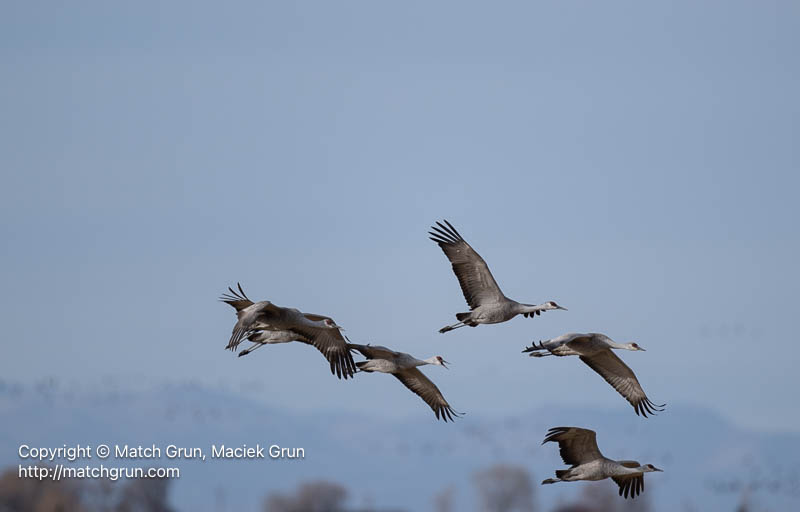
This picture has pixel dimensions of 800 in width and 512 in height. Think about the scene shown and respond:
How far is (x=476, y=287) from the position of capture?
86.5 ft

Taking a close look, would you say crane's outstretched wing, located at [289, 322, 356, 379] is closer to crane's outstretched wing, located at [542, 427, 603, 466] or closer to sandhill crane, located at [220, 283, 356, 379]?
sandhill crane, located at [220, 283, 356, 379]

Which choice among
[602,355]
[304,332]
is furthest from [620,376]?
[304,332]

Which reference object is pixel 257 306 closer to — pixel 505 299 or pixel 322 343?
pixel 322 343

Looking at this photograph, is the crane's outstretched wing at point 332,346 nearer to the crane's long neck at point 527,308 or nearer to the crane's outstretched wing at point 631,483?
the crane's long neck at point 527,308

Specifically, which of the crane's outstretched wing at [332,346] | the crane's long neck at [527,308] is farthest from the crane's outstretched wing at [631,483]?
the crane's outstretched wing at [332,346]

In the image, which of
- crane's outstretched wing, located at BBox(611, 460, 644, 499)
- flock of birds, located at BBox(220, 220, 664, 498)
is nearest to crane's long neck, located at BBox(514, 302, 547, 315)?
flock of birds, located at BBox(220, 220, 664, 498)

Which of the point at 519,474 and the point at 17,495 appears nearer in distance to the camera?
the point at 17,495

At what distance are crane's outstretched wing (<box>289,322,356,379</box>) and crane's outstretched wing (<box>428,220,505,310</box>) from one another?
2231 mm

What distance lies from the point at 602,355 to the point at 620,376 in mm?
777

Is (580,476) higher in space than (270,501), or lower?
lower

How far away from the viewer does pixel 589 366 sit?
27.0 metres

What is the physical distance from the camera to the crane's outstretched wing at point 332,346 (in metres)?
26.0

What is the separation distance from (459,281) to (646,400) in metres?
3.90

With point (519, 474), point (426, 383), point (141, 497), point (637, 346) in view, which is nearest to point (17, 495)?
point (141, 497)
